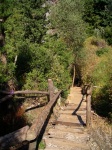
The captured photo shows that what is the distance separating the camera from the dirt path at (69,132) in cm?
767

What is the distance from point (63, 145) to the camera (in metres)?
7.66

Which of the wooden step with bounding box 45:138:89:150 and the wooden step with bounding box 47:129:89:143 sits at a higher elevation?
the wooden step with bounding box 47:129:89:143

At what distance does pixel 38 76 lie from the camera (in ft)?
41.8

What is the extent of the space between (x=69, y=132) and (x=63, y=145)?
1063mm

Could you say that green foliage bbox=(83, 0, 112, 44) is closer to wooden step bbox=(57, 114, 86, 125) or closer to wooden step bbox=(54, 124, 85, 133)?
wooden step bbox=(57, 114, 86, 125)

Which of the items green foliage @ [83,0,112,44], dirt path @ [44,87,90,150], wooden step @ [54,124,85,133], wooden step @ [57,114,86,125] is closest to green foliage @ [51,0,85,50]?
dirt path @ [44,87,90,150]

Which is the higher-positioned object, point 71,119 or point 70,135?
point 71,119

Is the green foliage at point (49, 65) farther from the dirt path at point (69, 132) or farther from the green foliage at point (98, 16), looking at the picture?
the green foliage at point (98, 16)

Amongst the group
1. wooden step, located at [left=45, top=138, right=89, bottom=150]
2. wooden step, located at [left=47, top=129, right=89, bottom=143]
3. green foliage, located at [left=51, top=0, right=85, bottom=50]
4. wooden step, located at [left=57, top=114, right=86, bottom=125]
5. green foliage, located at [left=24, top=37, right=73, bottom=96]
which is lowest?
wooden step, located at [left=45, top=138, right=89, bottom=150]

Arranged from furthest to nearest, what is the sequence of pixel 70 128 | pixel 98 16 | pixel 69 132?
pixel 98 16 < pixel 70 128 < pixel 69 132

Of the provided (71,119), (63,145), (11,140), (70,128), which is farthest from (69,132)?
(11,140)

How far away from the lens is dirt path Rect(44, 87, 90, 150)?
767 cm

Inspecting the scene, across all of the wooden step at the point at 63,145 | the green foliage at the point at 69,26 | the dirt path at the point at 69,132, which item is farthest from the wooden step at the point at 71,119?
the green foliage at the point at 69,26

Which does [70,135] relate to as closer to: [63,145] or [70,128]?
[70,128]
